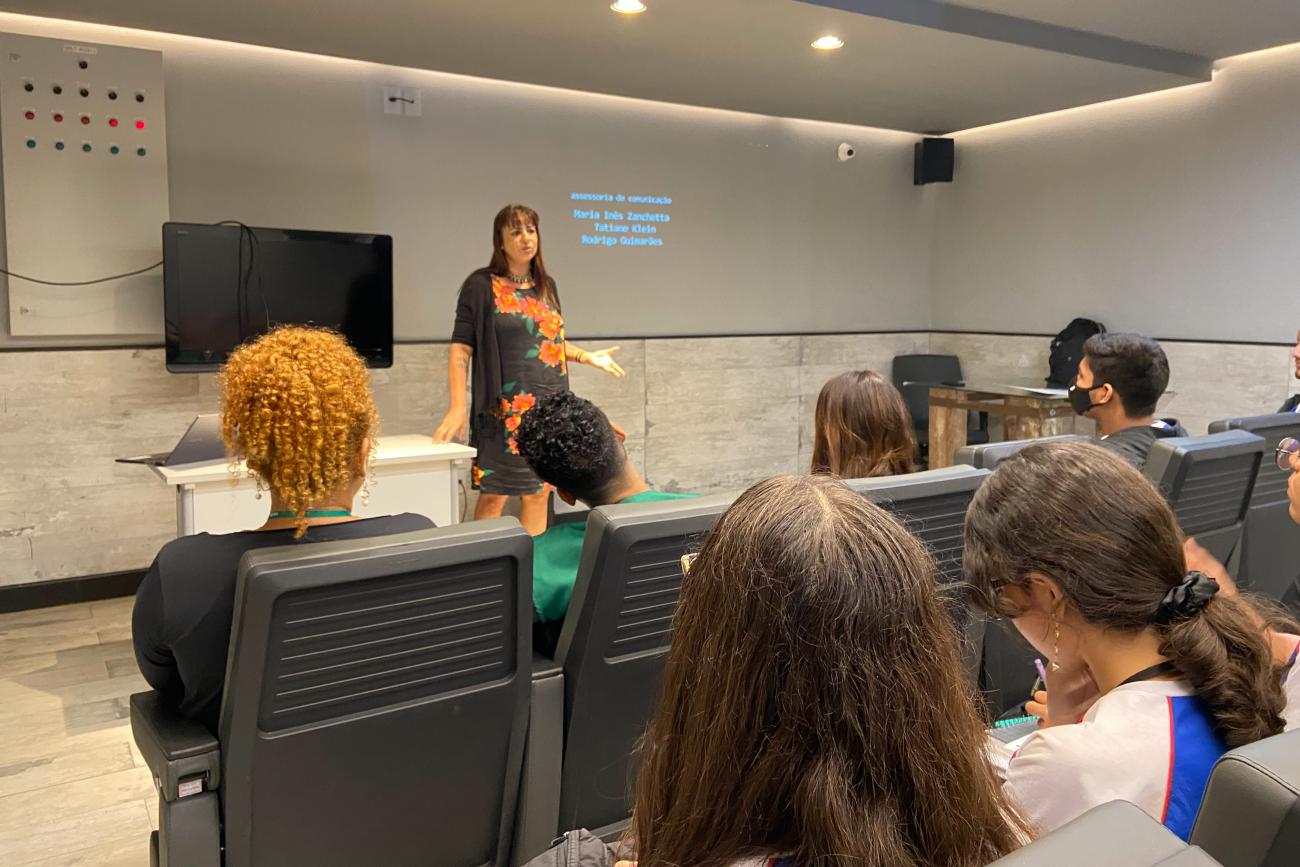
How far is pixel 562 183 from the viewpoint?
17.8ft

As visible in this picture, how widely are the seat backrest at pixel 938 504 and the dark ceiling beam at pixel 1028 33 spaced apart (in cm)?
255

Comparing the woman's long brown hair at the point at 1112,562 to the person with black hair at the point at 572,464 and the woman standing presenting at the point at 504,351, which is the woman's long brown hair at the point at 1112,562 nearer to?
the person with black hair at the point at 572,464

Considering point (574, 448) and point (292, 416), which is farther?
point (574, 448)

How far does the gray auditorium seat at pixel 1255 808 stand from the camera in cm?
64

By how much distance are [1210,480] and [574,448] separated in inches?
69.5

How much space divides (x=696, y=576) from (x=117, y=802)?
2.44 meters

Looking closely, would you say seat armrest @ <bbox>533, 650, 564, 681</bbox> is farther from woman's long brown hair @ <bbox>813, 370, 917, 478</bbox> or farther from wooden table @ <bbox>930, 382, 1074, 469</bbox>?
wooden table @ <bbox>930, 382, 1074, 469</bbox>

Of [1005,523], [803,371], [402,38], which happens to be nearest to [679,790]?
[1005,523]

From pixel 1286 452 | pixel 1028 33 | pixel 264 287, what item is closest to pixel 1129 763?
pixel 1286 452

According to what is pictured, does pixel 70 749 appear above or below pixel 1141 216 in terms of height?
below

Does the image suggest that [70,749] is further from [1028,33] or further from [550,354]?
[1028,33]

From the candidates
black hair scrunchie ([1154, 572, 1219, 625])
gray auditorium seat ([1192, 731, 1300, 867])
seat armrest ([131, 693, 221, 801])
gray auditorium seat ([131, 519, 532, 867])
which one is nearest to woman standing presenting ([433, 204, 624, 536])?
gray auditorium seat ([131, 519, 532, 867])

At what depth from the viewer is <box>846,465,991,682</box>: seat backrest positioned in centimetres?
196

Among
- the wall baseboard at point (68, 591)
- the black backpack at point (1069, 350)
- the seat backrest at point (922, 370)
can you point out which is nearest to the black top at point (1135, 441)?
the black backpack at point (1069, 350)
